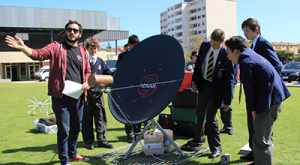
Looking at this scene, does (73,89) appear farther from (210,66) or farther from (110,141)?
(210,66)

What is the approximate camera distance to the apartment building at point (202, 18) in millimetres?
85438

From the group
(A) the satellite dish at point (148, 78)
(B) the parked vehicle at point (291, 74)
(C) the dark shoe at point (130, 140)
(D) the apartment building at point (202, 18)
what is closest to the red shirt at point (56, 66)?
(A) the satellite dish at point (148, 78)

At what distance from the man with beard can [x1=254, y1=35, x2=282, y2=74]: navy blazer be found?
249 centimetres

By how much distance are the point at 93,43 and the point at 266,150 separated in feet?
11.3

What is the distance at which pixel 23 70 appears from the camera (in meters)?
41.7

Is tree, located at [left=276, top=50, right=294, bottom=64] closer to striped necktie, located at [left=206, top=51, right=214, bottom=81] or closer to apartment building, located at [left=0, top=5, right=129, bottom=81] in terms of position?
apartment building, located at [left=0, top=5, right=129, bottom=81]

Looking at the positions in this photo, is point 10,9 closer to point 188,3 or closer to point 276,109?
point 276,109

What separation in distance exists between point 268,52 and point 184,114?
7.52ft

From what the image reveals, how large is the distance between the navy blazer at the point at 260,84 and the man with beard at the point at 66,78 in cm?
214

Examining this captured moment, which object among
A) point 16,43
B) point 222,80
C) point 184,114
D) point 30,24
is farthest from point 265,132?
point 30,24

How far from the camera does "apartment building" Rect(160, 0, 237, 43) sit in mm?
85438

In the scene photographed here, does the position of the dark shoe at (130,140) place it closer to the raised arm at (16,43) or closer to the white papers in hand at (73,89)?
the white papers in hand at (73,89)

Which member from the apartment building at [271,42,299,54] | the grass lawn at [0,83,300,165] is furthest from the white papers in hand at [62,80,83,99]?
the apartment building at [271,42,299,54]

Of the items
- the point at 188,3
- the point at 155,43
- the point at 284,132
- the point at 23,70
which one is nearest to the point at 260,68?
the point at 155,43
